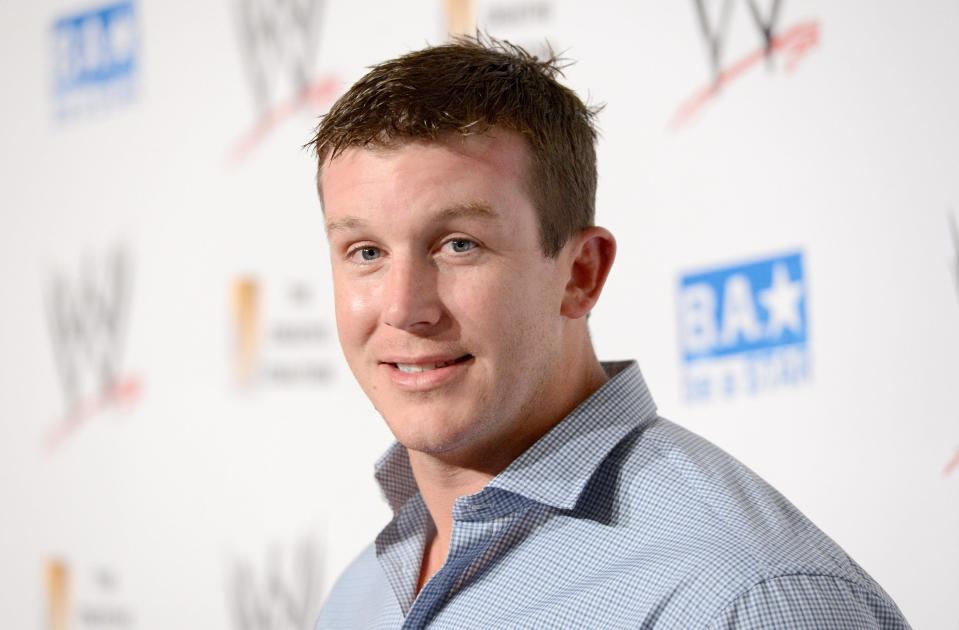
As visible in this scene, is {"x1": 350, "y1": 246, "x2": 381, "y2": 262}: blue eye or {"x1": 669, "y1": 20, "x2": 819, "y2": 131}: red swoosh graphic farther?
{"x1": 669, "y1": 20, "x2": 819, "y2": 131}: red swoosh graphic

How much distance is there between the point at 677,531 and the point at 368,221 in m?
0.41

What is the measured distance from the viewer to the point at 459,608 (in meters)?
1.09

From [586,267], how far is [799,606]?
44 cm

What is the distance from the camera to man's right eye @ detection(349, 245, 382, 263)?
112cm

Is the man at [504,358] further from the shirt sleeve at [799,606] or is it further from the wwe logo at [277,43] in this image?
the wwe logo at [277,43]

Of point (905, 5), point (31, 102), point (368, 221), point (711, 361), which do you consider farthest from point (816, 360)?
point (31, 102)

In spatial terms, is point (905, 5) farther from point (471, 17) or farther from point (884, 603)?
point (884, 603)

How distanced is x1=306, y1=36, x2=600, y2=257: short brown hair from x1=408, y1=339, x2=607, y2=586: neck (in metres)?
0.14

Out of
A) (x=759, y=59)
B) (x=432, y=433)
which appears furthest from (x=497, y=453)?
(x=759, y=59)

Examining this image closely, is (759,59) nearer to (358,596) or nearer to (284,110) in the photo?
(358,596)

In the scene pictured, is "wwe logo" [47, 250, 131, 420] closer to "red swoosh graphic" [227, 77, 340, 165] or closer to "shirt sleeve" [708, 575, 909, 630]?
"red swoosh graphic" [227, 77, 340, 165]

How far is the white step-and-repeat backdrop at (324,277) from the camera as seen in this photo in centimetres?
157

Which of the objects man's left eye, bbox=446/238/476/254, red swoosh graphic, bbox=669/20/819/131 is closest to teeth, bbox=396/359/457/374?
man's left eye, bbox=446/238/476/254

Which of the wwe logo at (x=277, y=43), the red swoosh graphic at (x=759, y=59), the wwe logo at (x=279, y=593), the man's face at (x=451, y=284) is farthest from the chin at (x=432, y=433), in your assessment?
the wwe logo at (x=277, y=43)
